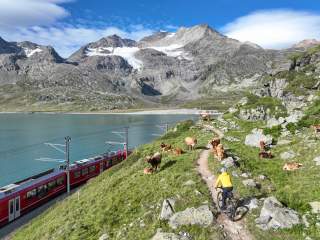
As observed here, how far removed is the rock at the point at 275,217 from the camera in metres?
20.2

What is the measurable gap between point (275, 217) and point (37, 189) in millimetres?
40335

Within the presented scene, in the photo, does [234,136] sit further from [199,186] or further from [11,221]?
[11,221]

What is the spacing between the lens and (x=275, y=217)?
20.5 m

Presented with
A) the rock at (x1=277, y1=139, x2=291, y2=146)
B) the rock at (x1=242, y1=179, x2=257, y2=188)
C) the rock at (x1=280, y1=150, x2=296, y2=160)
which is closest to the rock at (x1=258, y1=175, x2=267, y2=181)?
the rock at (x1=242, y1=179, x2=257, y2=188)

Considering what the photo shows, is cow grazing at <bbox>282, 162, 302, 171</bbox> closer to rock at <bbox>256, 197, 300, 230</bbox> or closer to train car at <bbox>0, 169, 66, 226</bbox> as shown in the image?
rock at <bbox>256, 197, 300, 230</bbox>

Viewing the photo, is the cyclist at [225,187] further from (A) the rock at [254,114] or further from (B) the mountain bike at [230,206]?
(A) the rock at [254,114]

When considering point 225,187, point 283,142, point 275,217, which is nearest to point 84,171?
point 283,142

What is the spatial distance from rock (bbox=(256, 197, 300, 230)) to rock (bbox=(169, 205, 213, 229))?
2.77 meters

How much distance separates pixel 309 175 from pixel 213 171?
697 centimetres

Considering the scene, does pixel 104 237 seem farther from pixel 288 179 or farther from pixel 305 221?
pixel 288 179

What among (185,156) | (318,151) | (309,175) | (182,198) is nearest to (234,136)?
(185,156)

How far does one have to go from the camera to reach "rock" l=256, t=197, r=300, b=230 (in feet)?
66.1

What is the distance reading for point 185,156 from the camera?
119ft

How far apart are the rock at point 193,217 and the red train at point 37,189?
30633 mm
